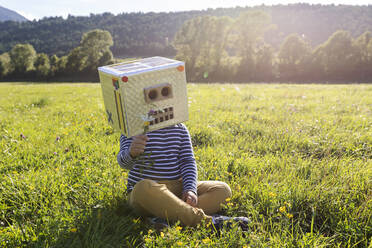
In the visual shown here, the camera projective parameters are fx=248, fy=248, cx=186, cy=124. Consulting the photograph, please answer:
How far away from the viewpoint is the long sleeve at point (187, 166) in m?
2.50

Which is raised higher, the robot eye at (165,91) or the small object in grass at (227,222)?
the robot eye at (165,91)

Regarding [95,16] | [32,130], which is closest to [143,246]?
[32,130]

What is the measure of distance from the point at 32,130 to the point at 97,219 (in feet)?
11.1

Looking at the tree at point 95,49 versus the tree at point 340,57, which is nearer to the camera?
the tree at point 340,57

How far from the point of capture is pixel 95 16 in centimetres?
11762

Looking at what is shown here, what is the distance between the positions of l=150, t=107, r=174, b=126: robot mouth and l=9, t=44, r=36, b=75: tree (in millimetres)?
58488

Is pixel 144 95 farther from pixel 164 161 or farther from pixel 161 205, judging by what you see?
pixel 161 205

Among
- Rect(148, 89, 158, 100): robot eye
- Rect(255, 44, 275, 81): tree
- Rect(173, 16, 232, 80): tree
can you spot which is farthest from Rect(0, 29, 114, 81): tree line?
Rect(148, 89, 158, 100): robot eye

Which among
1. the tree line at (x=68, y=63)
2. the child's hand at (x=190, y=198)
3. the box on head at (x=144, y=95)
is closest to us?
the box on head at (x=144, y=95)

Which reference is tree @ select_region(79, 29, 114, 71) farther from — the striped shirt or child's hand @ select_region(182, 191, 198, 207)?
child's hand @ select_region(182, 191, 198, 207)

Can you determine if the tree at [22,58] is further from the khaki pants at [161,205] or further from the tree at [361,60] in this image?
the khaki pants at [161,205]

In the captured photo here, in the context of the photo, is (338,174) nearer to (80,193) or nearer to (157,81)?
(157,81)

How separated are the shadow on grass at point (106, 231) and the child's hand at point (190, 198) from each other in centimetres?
44

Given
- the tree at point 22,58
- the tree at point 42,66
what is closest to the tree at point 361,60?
the tree at point 42,66
